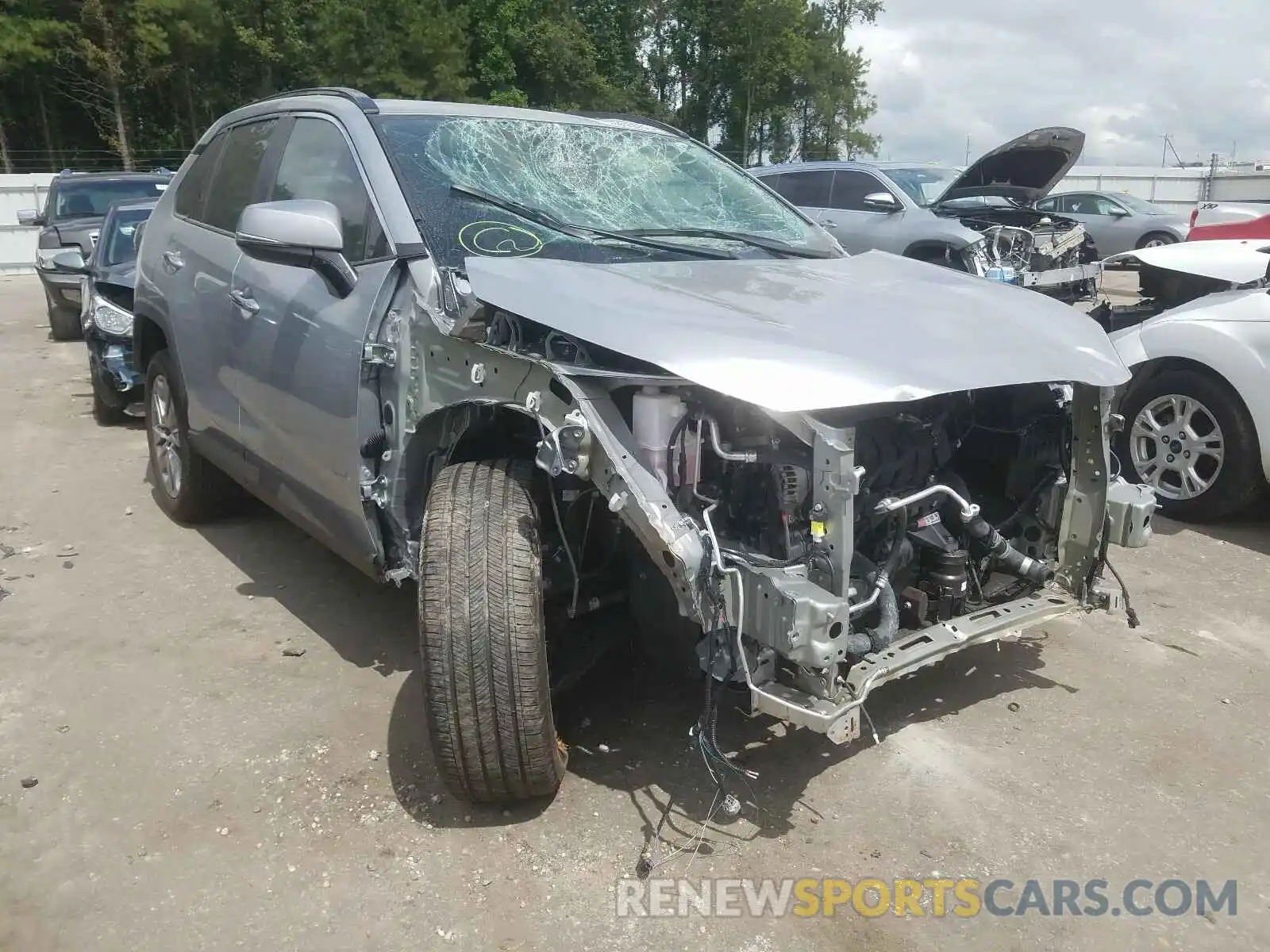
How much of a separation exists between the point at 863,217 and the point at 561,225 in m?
8.73

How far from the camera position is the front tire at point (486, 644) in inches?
101

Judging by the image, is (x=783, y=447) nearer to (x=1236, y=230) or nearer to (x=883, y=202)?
(x=1236, y=230)

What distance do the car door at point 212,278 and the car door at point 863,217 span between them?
305 inches

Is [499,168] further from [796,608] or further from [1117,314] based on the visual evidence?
[1117,314]

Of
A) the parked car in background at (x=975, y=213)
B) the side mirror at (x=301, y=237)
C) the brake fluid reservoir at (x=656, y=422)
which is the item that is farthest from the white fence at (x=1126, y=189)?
the brake fluid reservoir at (x=656, y=422)

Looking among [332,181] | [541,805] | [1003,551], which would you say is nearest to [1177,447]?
[1003,551]

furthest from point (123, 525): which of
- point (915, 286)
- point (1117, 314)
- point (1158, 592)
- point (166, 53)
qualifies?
point (166, 53)

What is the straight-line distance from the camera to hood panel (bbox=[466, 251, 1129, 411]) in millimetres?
2387

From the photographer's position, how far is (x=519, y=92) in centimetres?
3838

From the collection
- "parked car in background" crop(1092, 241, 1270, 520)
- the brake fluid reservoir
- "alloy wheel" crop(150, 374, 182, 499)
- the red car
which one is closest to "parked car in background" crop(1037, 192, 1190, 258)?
the red car

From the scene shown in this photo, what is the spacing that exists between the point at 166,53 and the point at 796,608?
3547 centimetres

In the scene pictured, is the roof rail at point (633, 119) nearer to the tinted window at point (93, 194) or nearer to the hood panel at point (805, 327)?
the hood panel at point (805, 327)

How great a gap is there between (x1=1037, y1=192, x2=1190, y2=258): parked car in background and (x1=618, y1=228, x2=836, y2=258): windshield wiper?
637 inches

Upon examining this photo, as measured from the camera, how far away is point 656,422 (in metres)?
2.49
